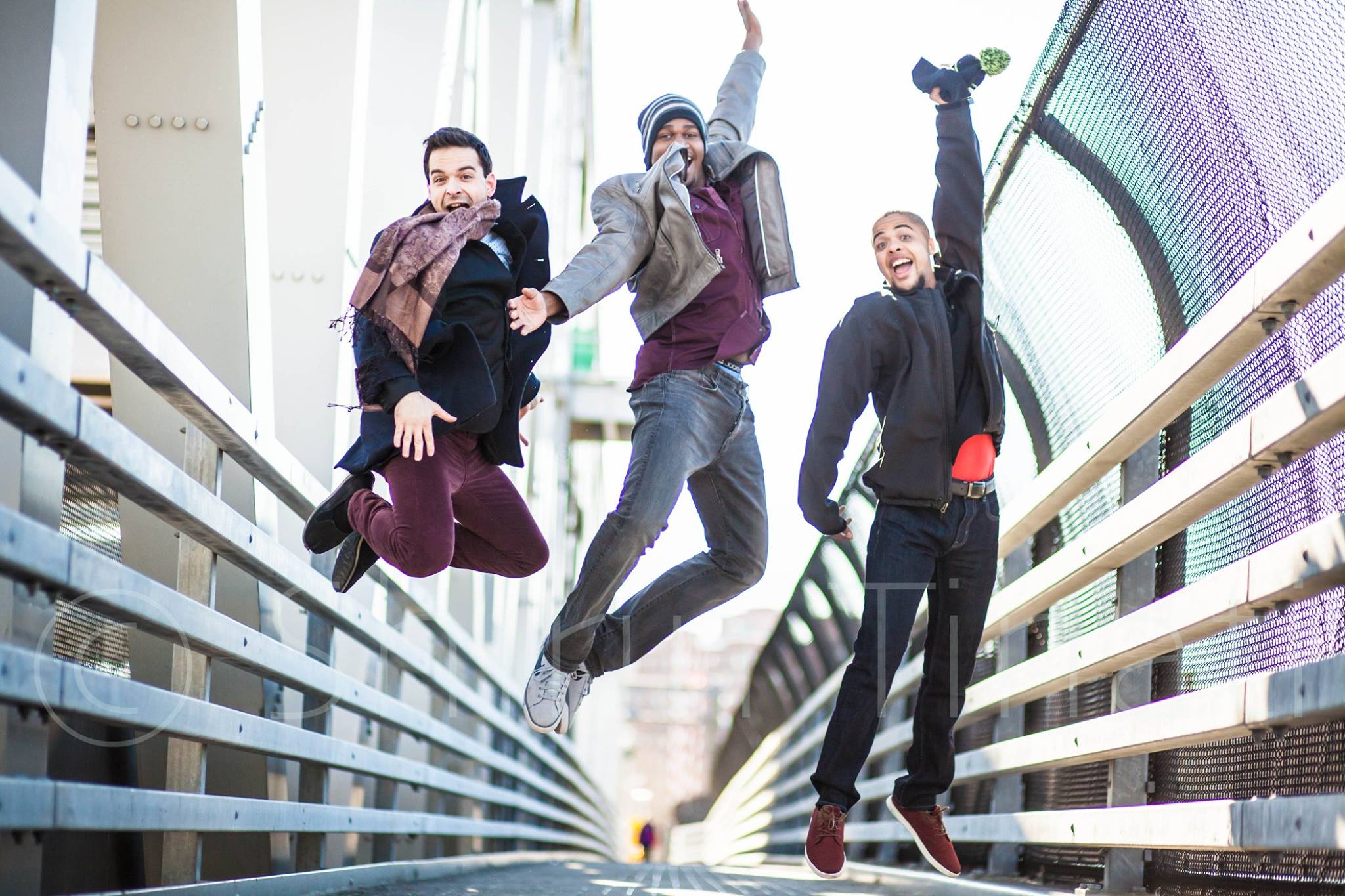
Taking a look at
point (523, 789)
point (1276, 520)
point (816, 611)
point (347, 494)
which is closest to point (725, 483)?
point (347, 494)

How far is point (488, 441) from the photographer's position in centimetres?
396

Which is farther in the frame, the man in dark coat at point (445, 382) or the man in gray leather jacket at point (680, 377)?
the man in gray leather jacket at point (680, 377)

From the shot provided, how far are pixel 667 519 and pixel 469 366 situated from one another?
75 centimetres

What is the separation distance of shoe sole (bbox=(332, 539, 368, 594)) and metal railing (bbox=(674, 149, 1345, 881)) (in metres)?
2.10

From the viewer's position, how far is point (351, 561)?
4008mm

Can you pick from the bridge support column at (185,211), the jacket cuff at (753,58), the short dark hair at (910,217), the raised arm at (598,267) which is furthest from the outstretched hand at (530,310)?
the jacket cuff at (753,58)

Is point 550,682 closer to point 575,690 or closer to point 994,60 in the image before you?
point 575,690

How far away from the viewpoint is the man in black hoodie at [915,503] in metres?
3.93

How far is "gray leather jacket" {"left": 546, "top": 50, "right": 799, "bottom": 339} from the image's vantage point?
3.85 m

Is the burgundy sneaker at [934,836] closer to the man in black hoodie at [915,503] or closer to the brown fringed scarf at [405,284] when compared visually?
the man in black hoodie at [915,503]

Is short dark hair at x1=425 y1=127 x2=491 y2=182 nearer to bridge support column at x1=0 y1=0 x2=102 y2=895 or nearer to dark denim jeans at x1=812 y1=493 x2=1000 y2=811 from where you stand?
bridge support column at x1=0 y1=0 x2=102 y2=895

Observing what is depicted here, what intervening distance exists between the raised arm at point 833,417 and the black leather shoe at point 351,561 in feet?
A: 4.25

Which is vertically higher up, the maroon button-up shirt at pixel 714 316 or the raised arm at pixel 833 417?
the maroon button-up shirt at pixel 714 316

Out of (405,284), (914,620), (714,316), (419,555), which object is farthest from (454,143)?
(914,620)
